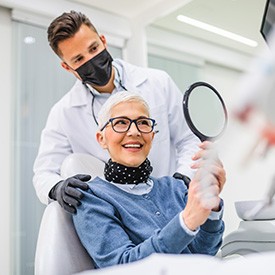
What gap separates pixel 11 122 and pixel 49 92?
381 mm

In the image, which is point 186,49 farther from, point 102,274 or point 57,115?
point 102,274

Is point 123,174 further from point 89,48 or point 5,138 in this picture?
point 5,138

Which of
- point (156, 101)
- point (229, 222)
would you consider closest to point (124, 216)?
point (156, 101)

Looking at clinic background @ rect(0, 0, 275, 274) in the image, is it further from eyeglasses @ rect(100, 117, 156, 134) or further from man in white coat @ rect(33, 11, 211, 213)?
eyeglasses @ rect(100, 117, 156, 134)

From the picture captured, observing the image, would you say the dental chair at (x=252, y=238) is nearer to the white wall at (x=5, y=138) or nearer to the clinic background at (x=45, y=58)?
the clinic background at (x=45, y=58)

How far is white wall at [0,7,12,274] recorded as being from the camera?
9.02 ft

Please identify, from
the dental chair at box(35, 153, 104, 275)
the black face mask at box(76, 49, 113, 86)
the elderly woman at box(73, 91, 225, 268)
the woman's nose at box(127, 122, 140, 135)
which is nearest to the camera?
the elderly woman at box(73, 91, 225, 268)

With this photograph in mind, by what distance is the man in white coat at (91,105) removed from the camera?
1.62 meters

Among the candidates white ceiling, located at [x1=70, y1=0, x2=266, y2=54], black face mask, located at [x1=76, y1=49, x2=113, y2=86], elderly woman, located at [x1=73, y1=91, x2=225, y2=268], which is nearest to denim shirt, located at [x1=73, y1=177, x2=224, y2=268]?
elderly woman, located at [x1=73, y1=91, x2=225, y2=268]

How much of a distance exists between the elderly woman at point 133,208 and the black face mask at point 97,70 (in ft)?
1.45

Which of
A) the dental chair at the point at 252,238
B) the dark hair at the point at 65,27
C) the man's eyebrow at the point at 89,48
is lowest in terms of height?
the dental chair at the point at 252,238

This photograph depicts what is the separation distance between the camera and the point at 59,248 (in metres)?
1.12

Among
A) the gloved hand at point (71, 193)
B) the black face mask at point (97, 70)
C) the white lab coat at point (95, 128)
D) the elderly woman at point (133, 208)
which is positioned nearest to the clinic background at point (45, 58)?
the white lab coat at point (95, 128)

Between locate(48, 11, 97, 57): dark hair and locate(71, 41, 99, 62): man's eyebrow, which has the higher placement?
locate(48, 11, 97, 57): dark hair
